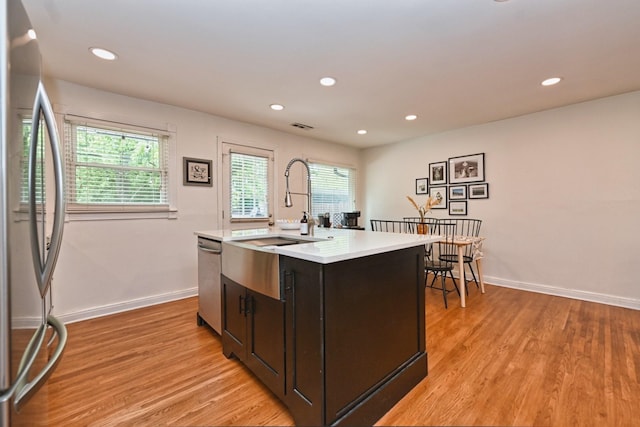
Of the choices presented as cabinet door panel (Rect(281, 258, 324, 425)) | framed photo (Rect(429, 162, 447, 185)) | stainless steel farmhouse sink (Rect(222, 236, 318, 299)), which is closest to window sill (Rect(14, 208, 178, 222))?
stainless steel farmhouse sink (Rect(222, 236, 318, 299))

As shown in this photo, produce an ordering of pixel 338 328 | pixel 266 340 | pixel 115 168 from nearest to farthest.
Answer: pixel 338 328 → pixel 266 340 → pixel 115 168

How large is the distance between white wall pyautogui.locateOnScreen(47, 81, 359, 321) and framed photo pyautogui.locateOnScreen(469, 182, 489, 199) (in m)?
3.30

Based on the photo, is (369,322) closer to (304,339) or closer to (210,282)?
(304,339)

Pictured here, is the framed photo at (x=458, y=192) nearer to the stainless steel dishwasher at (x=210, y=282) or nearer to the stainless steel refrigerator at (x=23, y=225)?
the stainless steel dishwasher at (x=210, y=282)

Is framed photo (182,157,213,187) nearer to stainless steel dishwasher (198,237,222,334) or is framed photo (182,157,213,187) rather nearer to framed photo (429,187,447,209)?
stainless steel dishwasher (198,237,222,334)

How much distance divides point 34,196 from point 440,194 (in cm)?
459

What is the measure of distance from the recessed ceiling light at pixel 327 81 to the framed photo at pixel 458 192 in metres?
2.67

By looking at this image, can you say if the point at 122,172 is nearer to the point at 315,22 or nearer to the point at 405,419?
→ the point at 315,22

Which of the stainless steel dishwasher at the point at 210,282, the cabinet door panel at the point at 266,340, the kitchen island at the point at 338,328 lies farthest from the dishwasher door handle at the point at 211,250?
the cabinet door panel at the point at 266,340

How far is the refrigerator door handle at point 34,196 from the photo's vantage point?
2.83 ft

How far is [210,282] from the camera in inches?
91.7

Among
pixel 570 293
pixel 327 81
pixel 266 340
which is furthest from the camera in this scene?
pixel 570 293

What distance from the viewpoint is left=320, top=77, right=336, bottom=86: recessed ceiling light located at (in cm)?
262

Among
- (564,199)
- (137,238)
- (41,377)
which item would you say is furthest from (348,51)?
(564,199)
